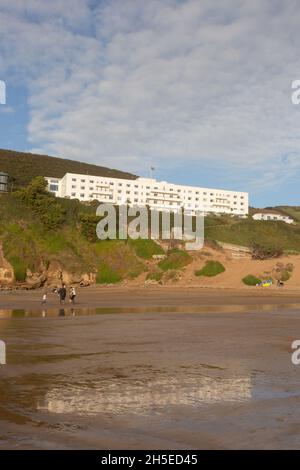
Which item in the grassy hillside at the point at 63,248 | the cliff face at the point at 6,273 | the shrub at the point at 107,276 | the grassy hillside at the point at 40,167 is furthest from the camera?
the grassy hillside at the point at 40,167

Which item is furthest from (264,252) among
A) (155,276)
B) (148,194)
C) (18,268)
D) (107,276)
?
(148,194)

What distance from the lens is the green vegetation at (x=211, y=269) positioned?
53.5 metres

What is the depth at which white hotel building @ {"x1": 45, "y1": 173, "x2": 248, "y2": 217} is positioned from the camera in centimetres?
11506

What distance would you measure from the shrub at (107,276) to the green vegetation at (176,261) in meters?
5.60

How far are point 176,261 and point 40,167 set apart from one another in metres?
100

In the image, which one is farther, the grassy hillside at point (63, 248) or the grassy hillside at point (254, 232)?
the grassy hillside at point (254, 232)

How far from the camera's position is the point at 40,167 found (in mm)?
145250

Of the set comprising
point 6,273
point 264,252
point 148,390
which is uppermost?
point 264,252

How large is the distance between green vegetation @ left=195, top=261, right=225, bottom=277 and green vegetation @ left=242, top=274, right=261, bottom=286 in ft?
11.1

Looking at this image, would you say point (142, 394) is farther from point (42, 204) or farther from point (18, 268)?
point (42, 204)

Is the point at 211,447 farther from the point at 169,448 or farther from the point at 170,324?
the point at 170,324

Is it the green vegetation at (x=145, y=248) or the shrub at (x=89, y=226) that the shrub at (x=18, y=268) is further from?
the green vegetation at (x=145, y=248)

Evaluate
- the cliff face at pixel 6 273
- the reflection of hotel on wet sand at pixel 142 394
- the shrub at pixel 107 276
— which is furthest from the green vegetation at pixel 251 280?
the reflection of hotel on wet sand at pixel 142 394

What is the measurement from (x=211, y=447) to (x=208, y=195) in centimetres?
13185
